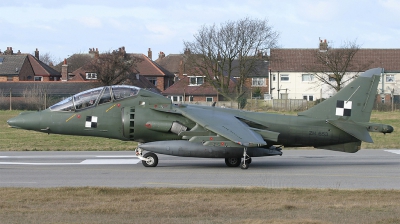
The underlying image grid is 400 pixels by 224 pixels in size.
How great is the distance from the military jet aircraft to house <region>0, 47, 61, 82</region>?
214ft

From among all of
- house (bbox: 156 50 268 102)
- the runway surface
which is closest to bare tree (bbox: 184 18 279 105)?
house (bbox: 156 50 268 102)

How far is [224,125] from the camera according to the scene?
16578 mm

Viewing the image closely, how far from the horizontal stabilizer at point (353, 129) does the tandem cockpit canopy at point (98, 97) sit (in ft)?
19.8

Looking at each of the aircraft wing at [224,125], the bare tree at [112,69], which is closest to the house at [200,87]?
the bare tree at [112,69]

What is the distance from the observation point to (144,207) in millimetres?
10578

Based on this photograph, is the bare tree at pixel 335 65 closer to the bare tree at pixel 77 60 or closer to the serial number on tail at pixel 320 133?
the serial number on tail at pixel 320 133

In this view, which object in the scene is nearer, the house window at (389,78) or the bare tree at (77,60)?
the house window at (389,78)

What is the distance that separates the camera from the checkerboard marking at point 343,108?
17625 mm

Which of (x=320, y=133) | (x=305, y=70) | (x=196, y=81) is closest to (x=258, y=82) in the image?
(x=305, y=70)

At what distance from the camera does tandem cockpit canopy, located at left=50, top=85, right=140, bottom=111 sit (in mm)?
17484

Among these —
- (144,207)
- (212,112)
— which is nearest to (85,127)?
(212,112)

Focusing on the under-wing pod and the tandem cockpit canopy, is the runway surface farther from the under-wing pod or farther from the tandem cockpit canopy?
the tandem cockpit canopy

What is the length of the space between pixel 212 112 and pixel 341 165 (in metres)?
4.30

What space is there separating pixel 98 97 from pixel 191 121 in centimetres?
284
